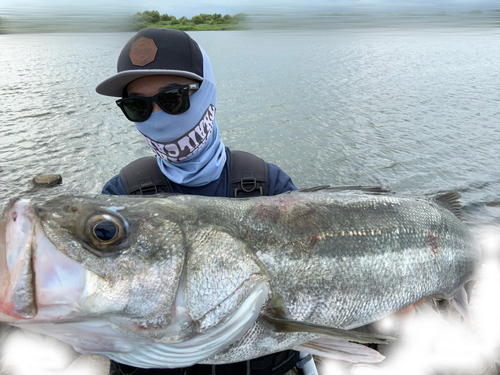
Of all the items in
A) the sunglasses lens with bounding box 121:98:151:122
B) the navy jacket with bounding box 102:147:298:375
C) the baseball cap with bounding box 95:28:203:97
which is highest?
the baseball cap with bounding box 95:28:203:97

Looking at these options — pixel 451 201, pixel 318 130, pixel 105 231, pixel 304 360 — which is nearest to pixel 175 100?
pixel 105 231

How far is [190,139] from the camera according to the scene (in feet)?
8.31

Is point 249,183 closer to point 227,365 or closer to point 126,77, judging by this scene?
point 126,77

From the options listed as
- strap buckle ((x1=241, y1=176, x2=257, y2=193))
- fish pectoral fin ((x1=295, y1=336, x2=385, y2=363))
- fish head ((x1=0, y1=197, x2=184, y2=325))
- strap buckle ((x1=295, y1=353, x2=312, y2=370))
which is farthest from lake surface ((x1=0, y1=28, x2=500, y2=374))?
fish head ((x1=0, y1=197, x2=184, y2=325))

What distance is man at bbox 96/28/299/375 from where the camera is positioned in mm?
2258

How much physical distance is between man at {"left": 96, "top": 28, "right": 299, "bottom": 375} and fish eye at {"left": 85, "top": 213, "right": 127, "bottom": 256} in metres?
1.16

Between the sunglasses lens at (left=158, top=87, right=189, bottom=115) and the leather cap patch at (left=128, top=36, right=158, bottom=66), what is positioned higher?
the leather cap patch at (left=128, top=36, right=158, bottom=66)

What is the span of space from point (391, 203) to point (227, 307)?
136cm

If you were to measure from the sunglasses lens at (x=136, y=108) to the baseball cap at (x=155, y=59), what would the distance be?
14 centimetres

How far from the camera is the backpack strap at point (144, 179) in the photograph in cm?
257

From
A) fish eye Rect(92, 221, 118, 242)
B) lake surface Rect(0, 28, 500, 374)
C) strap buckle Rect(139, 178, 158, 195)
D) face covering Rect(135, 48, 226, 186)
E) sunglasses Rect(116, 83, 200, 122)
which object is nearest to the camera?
fish eye Rect(92, 221, 118, 242)

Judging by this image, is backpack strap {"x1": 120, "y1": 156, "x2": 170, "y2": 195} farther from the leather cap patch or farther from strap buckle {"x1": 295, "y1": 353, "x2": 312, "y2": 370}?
strap buckle {"x1": 295, "y1": 353, "x2": 312, "y2": 370}

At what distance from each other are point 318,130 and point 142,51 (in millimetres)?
12892

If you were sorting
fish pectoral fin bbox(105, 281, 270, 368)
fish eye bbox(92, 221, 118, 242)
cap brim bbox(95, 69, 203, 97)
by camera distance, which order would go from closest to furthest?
fish eye bbox(92, 221, 118, 242) → fish pectoral fin bbox(105, 281, 270, 368) → cap brim bbox(95, 69, 203, 97)
